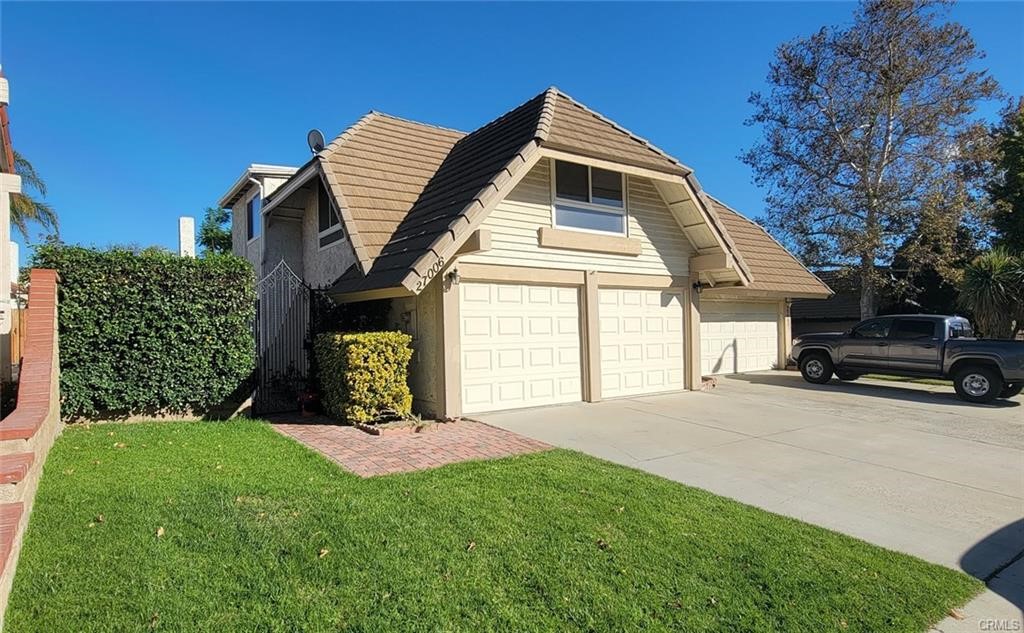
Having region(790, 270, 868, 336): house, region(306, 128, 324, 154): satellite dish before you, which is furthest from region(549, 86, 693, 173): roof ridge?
region(790, 270, 868, 336): house

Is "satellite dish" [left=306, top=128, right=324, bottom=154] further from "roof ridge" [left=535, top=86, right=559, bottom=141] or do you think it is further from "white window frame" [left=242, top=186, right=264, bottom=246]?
"roof ridge" [left=535, top=86, right=559, bottom=141]

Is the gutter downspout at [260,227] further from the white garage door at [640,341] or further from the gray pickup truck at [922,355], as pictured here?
the gray pickup truck at [922,355]

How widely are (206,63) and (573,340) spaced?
33.7 feet

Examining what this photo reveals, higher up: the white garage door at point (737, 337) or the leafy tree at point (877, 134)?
the leafy tree at point (877, 134)

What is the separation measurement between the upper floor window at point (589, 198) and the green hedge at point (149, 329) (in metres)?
6.10

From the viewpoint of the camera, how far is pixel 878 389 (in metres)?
14.3

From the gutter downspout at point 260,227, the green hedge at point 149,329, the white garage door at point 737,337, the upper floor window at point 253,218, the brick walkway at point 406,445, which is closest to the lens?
the brick walkway at point 406,445

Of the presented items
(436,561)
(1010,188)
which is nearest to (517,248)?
(436,561)

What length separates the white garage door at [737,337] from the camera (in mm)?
16891

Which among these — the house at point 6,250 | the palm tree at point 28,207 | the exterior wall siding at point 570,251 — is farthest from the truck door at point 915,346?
the palm tree at point 28,207

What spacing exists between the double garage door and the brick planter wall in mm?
5827

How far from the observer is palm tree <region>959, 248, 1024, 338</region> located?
17.8 metres

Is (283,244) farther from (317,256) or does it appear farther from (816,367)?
(816,367)

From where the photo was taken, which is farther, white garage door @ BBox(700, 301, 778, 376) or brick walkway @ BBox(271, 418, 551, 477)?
white garage door @ BBox(700, 301, 778, 376)
